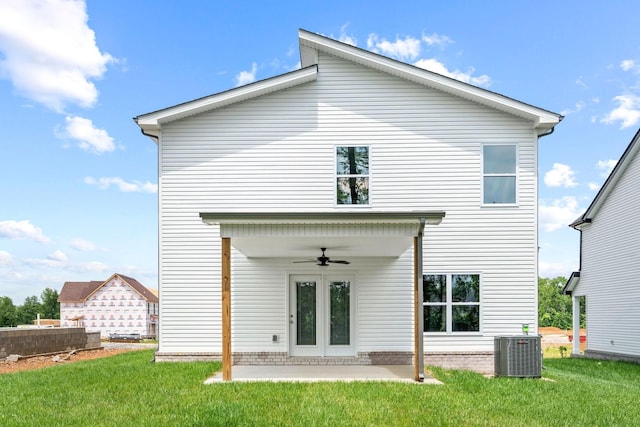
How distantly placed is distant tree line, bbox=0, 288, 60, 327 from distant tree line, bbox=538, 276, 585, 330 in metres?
53.1

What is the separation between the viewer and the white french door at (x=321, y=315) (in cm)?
1230

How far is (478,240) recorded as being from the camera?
12391mm

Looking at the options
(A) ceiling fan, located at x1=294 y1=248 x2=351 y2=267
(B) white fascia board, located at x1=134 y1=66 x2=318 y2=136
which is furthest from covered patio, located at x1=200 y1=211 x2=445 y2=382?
(B) white fascia board, located at x1=134 y1=66 x2=318 y2=136

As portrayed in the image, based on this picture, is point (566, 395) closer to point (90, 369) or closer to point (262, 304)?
point (262, 304)

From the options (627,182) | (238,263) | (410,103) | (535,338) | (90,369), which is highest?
(410,103)

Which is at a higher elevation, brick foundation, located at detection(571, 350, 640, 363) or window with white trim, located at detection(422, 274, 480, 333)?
window with white trim, located at detection(422, 274, 480, 333)

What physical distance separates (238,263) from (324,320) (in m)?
2.36

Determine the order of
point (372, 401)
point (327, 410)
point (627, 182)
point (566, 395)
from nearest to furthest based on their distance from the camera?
1. point (327, 410)
2. point (372, 401)
3. point (566, 395)
4. point (627, 182)

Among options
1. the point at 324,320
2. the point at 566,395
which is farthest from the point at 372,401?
the point at 324,320

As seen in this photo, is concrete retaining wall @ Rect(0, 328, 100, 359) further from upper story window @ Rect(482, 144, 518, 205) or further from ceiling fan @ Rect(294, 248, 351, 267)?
upper story window @ Rect(482, 144, 518, 205)

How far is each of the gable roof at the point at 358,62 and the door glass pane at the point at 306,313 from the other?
15.0ft

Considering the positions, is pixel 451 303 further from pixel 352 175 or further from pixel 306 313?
pixel 352 175

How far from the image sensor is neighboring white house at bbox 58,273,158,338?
41500mm

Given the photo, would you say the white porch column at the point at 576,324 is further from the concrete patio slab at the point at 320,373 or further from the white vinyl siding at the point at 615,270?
the concrete patio slab at the point at 320,373
